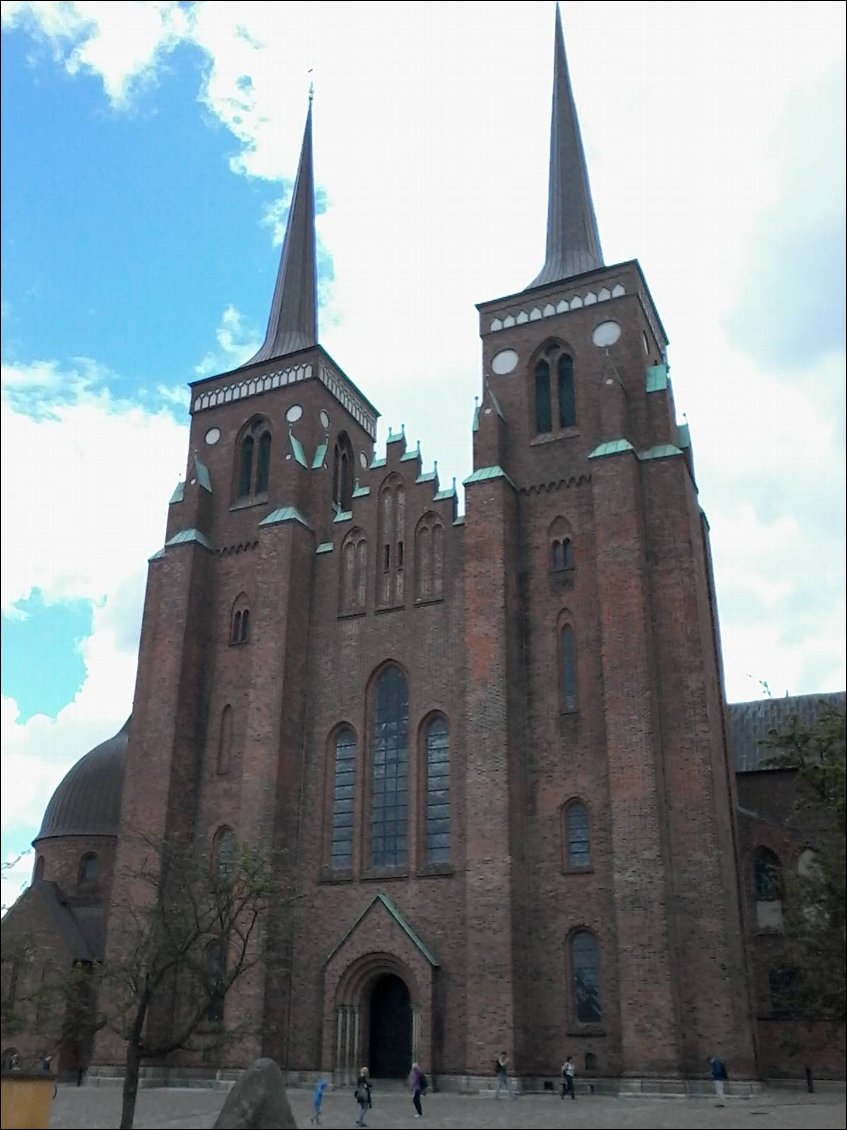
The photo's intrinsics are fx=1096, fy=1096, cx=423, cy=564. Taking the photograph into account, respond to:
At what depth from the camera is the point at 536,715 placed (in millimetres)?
31609

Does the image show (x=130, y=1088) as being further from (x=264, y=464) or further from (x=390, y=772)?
(x=264, y=464)

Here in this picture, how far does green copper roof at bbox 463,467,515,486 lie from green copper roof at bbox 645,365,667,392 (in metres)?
5.34

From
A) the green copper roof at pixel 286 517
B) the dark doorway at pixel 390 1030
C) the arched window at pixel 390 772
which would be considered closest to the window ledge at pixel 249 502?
the green copper roof at pixel 286 517

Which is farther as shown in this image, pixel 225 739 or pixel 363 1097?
pixel 225 739

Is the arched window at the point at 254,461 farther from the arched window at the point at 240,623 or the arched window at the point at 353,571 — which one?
the arched window at the point at 353,571

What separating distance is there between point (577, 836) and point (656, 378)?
1463 cm

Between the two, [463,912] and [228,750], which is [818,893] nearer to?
[463,912]

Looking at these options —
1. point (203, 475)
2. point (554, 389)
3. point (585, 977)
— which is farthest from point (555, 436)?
point (585, 977)

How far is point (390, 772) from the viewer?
1308 inches

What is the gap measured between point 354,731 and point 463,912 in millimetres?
6954

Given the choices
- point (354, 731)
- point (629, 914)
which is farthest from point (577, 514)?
point (629, 914)

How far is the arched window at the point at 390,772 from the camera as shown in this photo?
3228 cm

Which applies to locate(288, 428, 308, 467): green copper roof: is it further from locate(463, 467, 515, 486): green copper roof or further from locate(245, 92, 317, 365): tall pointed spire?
locate(463, 467, 515, 486): green copper roof

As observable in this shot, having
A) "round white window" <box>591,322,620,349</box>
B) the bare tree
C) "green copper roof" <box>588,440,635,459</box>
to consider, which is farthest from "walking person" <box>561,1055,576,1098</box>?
"round white window" <box>591,322,620,349</box>
